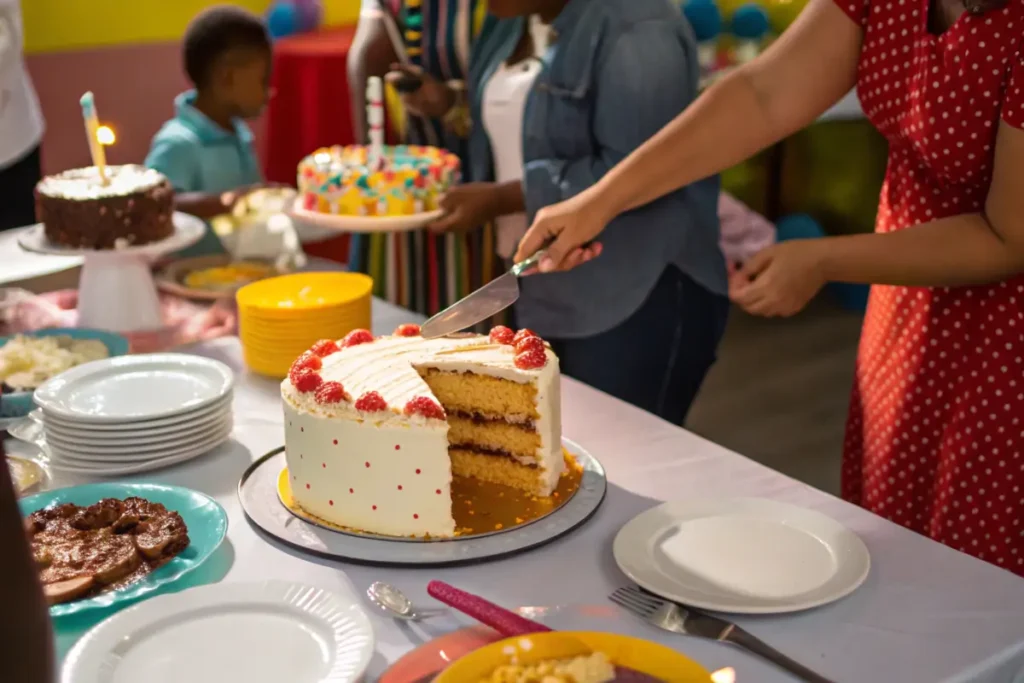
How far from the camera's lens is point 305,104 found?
536cm

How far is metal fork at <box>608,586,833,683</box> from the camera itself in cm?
120

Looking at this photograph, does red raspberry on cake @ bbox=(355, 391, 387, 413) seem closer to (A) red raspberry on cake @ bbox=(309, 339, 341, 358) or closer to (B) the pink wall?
(A) red raspberry on cake @ bbox=(309, 339, 341, 358)

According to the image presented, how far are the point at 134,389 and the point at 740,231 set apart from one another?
14.6ft

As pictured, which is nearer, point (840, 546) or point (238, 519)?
point (840, 546)

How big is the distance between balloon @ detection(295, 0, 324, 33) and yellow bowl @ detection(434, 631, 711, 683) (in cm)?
535

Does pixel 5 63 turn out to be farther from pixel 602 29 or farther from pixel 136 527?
pixel 136 527

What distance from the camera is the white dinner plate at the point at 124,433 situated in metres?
1.75

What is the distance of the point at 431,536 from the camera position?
5.07ft

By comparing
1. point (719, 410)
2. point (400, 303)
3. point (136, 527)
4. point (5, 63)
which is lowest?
point (719, 410)

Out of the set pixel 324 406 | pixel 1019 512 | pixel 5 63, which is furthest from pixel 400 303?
pixel 1019 512

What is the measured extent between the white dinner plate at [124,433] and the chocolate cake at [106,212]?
760mm

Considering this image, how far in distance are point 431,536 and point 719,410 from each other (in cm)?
346

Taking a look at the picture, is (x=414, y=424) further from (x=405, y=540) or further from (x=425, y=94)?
(x=425, y=94)

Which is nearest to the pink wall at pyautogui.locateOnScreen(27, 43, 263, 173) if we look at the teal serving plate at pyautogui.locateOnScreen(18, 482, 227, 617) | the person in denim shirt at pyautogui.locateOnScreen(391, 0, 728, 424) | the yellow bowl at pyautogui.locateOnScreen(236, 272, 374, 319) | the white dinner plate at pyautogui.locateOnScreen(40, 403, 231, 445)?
the person in denim shirt at pyautogui.locateOnScreen(391, 0, 728, 424)
